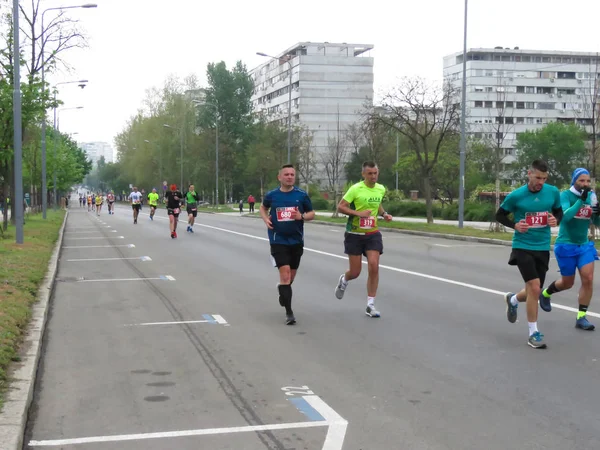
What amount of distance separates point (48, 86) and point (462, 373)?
23.0 meters

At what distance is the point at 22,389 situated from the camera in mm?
5809

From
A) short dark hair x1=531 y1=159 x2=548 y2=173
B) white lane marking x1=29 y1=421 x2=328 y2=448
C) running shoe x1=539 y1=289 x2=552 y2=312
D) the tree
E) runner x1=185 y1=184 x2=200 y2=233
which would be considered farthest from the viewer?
the tree

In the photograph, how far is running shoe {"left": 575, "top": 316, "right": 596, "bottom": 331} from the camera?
844cm

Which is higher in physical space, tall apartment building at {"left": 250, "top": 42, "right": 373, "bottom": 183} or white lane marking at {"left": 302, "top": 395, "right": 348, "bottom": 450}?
tall apartment building at {"left": 250, "top": 42, "right": 373, "bottom": 183}

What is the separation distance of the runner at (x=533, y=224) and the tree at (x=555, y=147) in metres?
73.8

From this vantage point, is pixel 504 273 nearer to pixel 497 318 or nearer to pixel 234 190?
pixel 497 318

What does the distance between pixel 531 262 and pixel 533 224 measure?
1.20 feet

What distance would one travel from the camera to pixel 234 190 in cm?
10769

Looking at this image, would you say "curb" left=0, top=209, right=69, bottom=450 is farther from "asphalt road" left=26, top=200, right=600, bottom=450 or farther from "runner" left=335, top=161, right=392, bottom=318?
"runner" left=335, top=161, right=392, bottom=318

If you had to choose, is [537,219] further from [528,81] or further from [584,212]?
[528,81]

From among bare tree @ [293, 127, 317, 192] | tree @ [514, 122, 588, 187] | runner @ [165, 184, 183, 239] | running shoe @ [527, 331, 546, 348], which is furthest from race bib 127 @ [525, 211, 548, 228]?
tree @ [514, 122, 588, 187]

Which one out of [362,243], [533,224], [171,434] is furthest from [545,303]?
[171,434]

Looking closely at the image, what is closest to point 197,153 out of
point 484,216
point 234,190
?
point 234,190

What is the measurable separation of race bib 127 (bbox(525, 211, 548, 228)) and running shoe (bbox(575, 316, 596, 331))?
54.8 inches
